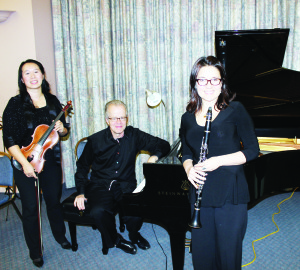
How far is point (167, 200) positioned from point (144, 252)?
867 mm

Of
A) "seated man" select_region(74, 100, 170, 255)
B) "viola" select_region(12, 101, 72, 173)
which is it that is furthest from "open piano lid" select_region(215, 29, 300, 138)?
"viola" select_region(12, 101, 72, 173)

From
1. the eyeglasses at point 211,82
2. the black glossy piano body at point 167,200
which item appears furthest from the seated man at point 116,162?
the eyeglasses at point 211,82

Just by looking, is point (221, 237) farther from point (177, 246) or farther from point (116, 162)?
point (116, 162)

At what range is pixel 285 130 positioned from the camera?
116 inches

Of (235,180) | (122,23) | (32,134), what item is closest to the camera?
(235,180)

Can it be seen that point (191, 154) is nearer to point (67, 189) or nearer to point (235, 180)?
point (235, 180)

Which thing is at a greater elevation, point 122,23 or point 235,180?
point 122,23

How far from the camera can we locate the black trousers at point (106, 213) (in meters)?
2.18

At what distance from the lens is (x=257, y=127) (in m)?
2.99

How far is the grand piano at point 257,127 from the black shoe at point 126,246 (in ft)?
1.64

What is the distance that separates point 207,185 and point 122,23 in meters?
3.05

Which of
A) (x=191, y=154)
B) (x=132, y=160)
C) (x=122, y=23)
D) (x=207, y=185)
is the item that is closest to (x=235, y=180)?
(x=207, y=185)

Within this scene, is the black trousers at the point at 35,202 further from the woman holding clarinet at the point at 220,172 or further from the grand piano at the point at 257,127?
the woman holding clarinet at the point at 220,172

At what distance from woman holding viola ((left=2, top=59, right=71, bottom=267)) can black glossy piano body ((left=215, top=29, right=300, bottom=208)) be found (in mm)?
1793
